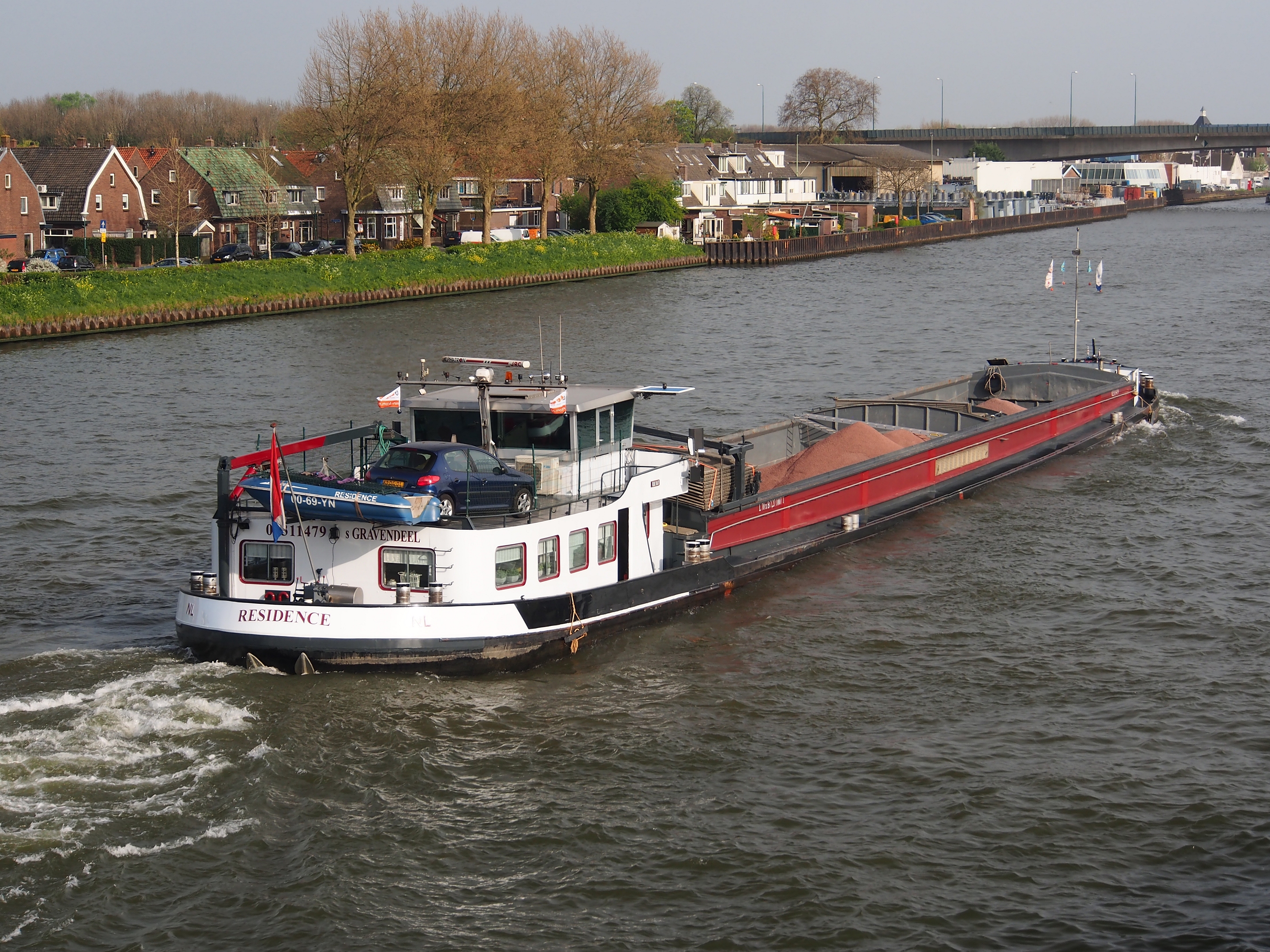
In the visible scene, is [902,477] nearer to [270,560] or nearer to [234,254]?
[270,560]

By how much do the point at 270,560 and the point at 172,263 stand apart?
2467 inches

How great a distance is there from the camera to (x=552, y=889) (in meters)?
15.3

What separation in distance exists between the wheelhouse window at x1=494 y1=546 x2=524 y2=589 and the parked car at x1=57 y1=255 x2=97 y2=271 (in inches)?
2220

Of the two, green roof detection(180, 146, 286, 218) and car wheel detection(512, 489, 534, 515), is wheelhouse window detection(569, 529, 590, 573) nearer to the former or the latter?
car wheel detection(512, 489, 534, 515)

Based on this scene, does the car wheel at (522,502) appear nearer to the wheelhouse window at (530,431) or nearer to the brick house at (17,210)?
the wheelhouse window at (530,431)

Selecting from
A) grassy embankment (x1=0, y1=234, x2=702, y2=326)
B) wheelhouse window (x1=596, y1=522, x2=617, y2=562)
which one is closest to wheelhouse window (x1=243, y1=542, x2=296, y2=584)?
wheelhouse window (x1=596, y1=522, x2=617, y2=562)

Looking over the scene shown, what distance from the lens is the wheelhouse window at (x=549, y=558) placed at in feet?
69.3

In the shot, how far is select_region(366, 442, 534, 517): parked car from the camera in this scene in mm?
20219

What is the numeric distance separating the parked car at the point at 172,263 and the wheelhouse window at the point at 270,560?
54783 mm

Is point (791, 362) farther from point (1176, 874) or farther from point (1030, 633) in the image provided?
point (1176, 874)

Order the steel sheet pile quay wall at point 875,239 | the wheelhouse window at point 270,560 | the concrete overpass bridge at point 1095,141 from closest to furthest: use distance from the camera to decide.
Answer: the wheelhouse window at point 270,560 → the steel sheet pile quay wall at point 875,239 → the concrete overpass bridge at point 1095,141

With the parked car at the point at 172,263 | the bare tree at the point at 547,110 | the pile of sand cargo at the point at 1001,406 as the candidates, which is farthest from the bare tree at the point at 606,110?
the pile of sand cargo at the point at 1001,406

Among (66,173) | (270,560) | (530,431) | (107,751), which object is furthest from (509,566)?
(66,173)

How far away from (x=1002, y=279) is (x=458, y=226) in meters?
43.4
